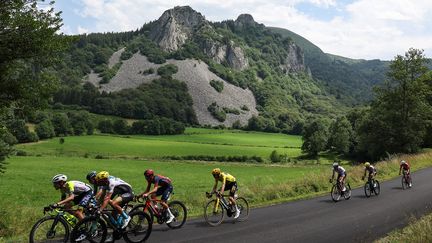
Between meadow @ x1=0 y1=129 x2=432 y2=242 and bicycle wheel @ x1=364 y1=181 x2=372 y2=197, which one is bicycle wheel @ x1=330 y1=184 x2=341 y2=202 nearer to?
meadow @ x1=0 y1=129 x2=432 y2=242

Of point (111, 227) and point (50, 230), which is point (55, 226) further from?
point (111, 227)

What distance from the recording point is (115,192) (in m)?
14.2

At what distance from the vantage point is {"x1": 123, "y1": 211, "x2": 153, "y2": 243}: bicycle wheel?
1379 cm

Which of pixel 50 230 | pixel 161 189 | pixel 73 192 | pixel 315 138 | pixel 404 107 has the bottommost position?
pixel 315 138

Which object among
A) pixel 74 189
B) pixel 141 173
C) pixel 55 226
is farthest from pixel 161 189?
pixel 141 173

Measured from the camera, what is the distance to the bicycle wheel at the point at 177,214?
16109 mm

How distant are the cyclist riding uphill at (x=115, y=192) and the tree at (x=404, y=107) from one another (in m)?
53.1

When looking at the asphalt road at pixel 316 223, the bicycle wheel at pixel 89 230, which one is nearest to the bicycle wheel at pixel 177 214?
the asphalt road at pixel 316 223

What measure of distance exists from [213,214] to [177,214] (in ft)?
5.67

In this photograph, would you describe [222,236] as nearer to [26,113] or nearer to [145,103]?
[26,113]

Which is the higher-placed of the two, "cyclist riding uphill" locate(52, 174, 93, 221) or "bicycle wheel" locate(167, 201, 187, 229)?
"cyclist riding uphill" locate(52, 174, 93, 221)

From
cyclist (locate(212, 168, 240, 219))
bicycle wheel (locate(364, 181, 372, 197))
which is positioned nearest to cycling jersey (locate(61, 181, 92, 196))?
cyclist (locate(212, 168, 240, 219))

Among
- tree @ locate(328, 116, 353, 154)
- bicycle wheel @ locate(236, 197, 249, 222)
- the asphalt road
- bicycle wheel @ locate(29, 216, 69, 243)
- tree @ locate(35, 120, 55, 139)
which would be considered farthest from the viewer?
tree @ locate(35, 120, 55, 139)

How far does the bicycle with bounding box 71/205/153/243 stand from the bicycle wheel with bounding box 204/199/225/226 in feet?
11.9
